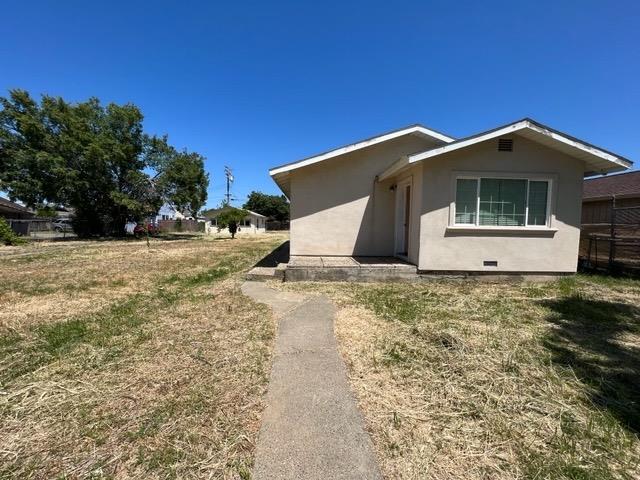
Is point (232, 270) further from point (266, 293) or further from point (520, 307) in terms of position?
point (520, 307)

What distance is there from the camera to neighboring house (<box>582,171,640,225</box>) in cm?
1122

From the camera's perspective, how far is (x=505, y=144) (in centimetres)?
753

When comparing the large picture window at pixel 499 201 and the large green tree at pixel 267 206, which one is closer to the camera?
the large picture window at pixel 499 201

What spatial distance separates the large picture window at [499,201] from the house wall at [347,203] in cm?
246

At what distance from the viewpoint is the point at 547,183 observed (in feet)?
25.1

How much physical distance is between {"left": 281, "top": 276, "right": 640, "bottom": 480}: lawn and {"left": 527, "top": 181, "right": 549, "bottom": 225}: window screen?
2439 millimetres

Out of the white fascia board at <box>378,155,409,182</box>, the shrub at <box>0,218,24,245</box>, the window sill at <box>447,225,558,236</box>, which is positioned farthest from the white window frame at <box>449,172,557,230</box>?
the shrub at <box>0,218,24,245</box>

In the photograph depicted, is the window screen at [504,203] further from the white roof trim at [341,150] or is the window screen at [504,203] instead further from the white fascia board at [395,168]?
the white roof trim at [341,150]

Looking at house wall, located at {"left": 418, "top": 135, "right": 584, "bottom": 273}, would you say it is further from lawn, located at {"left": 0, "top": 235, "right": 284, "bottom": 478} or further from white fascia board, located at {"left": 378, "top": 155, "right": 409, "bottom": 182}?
lawn, located at {"left": 0, "top": 235, "right": 284, "bottom": 478}

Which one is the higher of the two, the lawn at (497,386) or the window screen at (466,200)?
the window screen at (466,200)

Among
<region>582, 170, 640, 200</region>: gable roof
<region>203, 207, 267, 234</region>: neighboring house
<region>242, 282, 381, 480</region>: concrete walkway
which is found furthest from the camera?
<region>203, 207, 267, 234</region>: neighboring house

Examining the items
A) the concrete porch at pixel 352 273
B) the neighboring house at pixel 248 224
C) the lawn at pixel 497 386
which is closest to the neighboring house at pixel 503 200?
the concrete porch at pixel 352 273

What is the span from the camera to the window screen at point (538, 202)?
25.1ft

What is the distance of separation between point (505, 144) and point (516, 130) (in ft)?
1.32
